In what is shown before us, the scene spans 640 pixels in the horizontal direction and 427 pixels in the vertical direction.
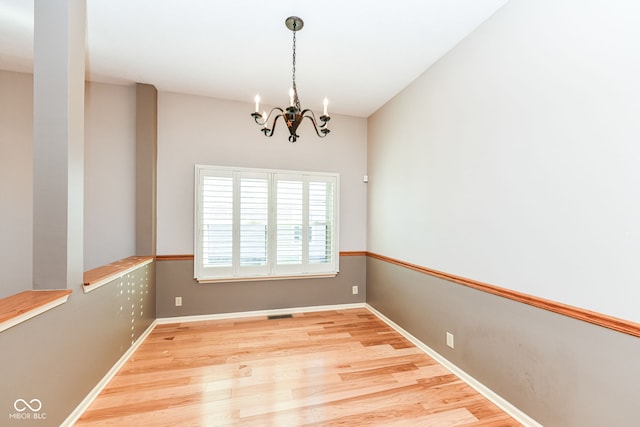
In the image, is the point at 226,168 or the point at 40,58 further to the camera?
the point at 226,168

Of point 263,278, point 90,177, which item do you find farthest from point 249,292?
point 90,177

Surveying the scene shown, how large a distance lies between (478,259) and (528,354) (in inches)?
27.5

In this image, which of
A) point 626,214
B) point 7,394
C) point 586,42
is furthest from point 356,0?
point 7,394

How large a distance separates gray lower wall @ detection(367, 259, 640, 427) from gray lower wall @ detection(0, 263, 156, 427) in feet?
9.54

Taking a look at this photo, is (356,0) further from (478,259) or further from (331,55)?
(478,259)

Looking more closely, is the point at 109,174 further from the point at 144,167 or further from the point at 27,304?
the point at 27,304

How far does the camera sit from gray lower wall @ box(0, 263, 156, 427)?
1307 millimetres

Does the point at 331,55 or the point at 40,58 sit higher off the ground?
the point at 331,55

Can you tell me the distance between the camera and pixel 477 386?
2119 millimetres

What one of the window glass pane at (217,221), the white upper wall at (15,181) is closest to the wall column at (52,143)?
Result: the window glass pane at (217,221)

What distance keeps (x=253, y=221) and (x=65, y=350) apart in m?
2.16

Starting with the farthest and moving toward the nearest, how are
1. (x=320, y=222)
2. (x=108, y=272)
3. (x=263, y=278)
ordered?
(x=320, y=222) → (x=263, y=278) → (x=108, y=272)

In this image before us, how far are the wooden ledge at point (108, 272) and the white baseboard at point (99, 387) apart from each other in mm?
761

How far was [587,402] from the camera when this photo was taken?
1.46 m
